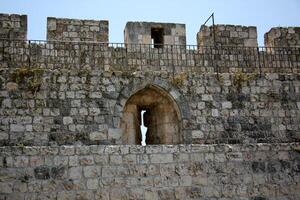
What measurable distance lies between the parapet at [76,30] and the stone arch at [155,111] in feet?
A: 9.97

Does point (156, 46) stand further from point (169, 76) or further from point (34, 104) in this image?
point (34, 104)

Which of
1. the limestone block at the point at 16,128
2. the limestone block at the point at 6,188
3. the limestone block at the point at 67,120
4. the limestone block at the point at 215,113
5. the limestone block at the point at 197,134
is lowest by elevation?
the limestone block at the point at 6,188

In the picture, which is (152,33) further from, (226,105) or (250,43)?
(226,105)

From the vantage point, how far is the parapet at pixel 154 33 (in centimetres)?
1320

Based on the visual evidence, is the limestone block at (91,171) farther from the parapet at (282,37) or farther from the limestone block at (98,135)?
the parapet at (282,37)

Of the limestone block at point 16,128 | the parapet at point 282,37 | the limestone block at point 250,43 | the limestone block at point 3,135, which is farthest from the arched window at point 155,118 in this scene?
the parapet at point 282,37

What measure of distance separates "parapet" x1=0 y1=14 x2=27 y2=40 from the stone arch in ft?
13.9

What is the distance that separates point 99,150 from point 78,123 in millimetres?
1990

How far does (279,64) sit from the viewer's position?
1406cm

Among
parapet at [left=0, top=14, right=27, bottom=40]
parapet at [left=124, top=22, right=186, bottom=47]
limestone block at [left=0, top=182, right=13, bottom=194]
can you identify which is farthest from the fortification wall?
parapet at [left=0, top=14, right=27, bottom=40]

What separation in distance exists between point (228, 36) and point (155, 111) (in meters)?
4.34

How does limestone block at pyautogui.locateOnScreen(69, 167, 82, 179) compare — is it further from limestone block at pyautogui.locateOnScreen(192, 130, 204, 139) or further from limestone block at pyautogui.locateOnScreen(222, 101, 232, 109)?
limestone block at pyautogui.locateOnScreen(222, 101, 232, 109)

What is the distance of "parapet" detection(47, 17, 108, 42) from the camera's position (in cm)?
1291

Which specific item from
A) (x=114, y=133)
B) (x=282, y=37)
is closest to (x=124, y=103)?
(x=114, y=133)
